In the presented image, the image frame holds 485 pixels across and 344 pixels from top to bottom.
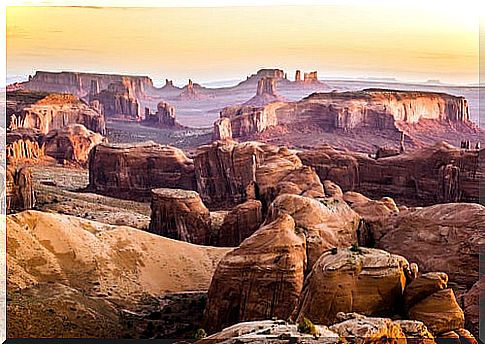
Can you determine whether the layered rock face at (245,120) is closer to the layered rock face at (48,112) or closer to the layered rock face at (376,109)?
the layered rock face at (376,109)

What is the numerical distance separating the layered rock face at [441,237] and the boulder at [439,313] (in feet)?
4.33

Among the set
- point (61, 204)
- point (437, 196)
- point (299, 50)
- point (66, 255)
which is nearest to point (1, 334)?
point (66, 255)

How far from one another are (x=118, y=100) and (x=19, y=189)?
1750 millimetres

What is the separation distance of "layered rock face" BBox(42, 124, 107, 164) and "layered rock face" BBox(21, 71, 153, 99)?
0.78 meters

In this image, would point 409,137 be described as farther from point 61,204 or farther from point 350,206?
point 61,204

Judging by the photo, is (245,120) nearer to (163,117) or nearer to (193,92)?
(193,92)

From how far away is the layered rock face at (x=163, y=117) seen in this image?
11677 mm

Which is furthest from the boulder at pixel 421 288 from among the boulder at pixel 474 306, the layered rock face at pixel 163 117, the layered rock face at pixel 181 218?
the layered rock face at pixel 163 117

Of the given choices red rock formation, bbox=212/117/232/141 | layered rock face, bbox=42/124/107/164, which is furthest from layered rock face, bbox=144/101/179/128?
layered rock face, bbox=42/124/107/164

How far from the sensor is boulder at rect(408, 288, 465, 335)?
822cm

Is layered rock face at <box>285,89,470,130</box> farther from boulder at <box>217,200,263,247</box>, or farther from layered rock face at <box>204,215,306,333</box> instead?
layered rock face at <box>204,215,306,333</box>

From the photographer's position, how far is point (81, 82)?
11.6m

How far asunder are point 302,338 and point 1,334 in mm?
3820

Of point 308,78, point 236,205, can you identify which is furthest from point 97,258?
point 308,78
